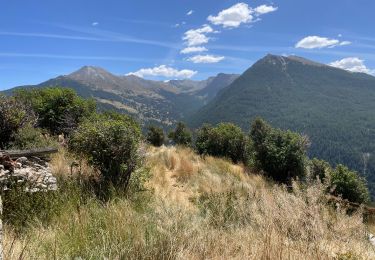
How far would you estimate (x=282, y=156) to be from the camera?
2102 cm

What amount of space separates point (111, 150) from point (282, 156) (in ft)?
47.4

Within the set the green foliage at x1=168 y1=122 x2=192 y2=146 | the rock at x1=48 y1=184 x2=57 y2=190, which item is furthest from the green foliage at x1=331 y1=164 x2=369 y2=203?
the green foliage at x1=168 y1=122 x2=192 y2=146

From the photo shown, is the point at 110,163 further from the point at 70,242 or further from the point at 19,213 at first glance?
the point at 70,242

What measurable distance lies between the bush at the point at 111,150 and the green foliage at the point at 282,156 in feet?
45.2

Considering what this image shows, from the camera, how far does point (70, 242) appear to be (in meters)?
3.79

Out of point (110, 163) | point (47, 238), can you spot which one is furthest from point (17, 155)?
point (47, 238)

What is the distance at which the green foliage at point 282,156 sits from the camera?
2114 cm

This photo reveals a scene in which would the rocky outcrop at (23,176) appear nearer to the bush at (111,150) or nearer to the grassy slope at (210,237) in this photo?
the bush at (111,150)

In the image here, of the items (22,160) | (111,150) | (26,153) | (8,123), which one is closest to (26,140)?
(8,123)

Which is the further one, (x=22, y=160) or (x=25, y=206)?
(x=22, y=160)

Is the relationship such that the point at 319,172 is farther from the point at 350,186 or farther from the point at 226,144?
the point at 350,186

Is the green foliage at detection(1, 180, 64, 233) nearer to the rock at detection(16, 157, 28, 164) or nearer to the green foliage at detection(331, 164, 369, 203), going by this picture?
the rock at detection(16, 157, 28, 164)

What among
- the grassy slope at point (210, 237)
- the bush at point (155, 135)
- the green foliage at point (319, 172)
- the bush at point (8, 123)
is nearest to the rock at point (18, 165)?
the grassy slope at point (210, 237)

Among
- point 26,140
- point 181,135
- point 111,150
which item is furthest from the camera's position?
point 181,135
